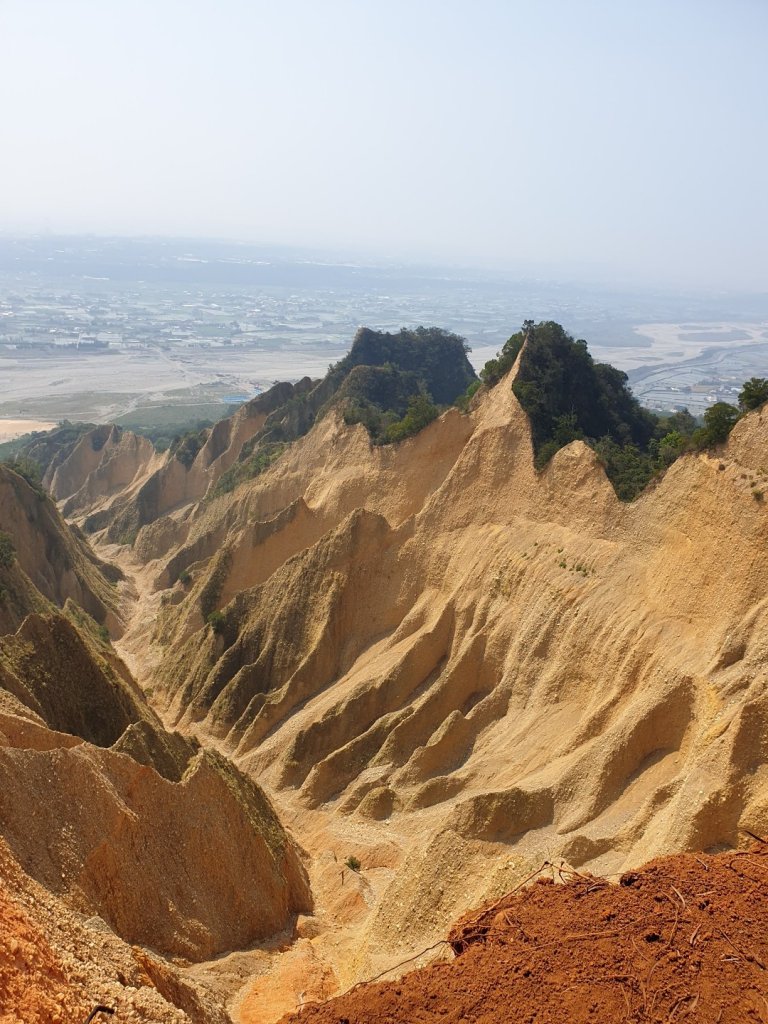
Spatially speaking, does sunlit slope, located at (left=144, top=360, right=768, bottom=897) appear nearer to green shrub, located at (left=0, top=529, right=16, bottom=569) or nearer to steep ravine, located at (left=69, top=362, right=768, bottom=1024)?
steep ravine, located at (left=69, top=362, right=768, bottom=1024)

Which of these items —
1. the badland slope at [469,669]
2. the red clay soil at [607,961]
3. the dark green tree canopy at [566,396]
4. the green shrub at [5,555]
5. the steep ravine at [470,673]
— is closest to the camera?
the red clay soil at [607,961]

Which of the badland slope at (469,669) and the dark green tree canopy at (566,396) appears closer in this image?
the badland slope at (469,669)

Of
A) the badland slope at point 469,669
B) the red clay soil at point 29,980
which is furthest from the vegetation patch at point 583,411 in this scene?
the red clay soil at point 29,980

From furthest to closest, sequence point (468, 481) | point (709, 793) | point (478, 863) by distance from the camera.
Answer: point (468, 481) → point (478, 863) → point (709, 793)

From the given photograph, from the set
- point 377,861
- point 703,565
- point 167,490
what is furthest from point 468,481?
point 167,490

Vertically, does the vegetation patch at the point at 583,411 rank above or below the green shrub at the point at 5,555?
above

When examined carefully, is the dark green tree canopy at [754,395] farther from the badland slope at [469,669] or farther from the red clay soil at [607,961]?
the red clay soil at [607,961]

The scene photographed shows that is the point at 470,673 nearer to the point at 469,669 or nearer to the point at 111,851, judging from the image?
the point at 469,669

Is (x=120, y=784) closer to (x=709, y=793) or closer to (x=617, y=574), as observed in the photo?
(x=709, y=793)
